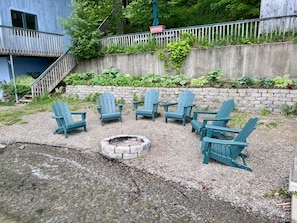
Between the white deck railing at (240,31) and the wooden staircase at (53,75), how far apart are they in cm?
407

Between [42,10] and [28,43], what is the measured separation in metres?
3.09

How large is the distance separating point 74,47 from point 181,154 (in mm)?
8144

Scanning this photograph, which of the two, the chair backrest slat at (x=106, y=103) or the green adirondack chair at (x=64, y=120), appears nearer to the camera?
the green adirondack chair at (x=64, y=120)

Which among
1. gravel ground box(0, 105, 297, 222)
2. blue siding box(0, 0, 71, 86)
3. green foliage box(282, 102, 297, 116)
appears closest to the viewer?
gravel ground box(0, 105, 297, 222)

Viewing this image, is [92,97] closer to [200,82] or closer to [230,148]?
[200,82]

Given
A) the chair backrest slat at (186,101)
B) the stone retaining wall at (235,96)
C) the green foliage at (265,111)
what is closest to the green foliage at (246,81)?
the stone retaining wall at (235,96)

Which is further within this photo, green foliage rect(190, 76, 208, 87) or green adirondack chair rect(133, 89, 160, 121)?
green foliage rect(190, 76, 208, 87)

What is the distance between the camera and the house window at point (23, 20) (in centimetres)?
1078

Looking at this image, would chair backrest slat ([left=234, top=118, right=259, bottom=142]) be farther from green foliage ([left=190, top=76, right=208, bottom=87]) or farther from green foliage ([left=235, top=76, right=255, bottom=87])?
green foliage ([left=190, top=76, right=208, bottom=87])

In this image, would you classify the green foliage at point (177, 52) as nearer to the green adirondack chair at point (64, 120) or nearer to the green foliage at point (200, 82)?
the green foliage at point (200, 82)

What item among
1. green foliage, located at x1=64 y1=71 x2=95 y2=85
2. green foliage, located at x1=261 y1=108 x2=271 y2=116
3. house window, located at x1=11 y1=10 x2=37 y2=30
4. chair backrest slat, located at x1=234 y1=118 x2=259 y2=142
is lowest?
green foliage, located at x1=261 y1=108 x2=271 y2=116

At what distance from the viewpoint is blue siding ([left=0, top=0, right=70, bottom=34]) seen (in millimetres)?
10266

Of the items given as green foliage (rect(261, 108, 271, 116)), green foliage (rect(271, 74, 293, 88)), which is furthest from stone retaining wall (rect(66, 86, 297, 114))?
green foliage (rect(271, 74, 293, 88))

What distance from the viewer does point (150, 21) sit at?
12609 millimetres
